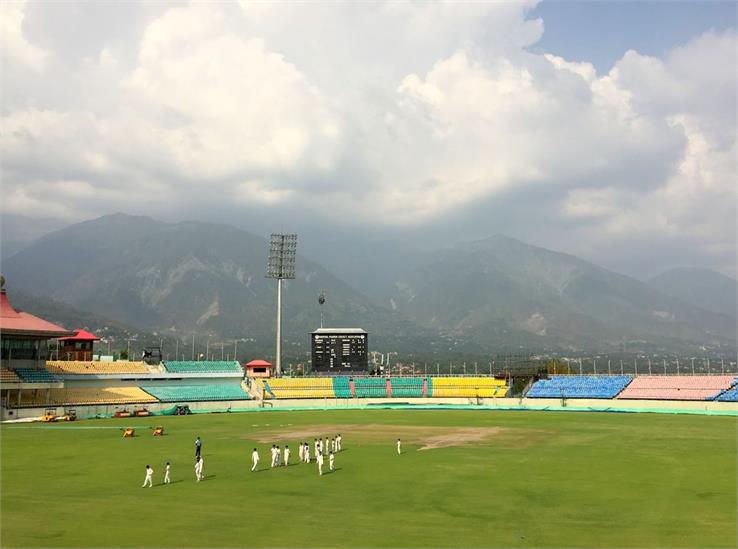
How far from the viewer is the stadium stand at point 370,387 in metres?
112

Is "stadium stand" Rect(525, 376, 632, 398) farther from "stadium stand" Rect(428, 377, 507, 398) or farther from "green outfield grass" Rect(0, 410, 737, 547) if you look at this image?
"green outfield grass" Rect(0, 410, 737, 547)

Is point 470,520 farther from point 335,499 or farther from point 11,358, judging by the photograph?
point 11,358

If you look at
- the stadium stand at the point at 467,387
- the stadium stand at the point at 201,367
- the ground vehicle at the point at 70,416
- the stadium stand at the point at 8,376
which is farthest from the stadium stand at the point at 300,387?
the stadium stand at the point at 8,376

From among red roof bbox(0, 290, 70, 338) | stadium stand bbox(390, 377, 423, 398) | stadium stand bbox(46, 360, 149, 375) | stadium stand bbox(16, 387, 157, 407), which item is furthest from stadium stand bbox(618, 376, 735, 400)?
red roof bbox(0, 290, 70, 338)

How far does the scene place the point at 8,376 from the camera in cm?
7438

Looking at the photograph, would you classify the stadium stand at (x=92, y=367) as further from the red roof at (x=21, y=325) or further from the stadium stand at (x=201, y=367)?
the red roof at (x=21, y=325)

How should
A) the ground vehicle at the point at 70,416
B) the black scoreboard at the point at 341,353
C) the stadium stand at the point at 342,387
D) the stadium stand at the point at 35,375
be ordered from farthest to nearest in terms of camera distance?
the stadium stand at the point at 342,387 < the black scoreboard at the point at 341,353 < the stadium stand at the point at 35,375 < the ground vehicle at the point at 70,416

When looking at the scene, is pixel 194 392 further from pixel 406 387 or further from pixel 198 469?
pixel 198 469

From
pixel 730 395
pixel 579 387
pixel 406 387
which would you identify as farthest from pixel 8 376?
pixel 730 395

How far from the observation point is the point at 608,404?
297 feet

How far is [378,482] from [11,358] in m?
64.9

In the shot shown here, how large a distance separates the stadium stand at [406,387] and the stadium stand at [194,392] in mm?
27353

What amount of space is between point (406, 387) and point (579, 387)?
31.0 m

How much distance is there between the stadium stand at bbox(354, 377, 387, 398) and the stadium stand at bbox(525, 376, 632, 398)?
2649 centimetres
